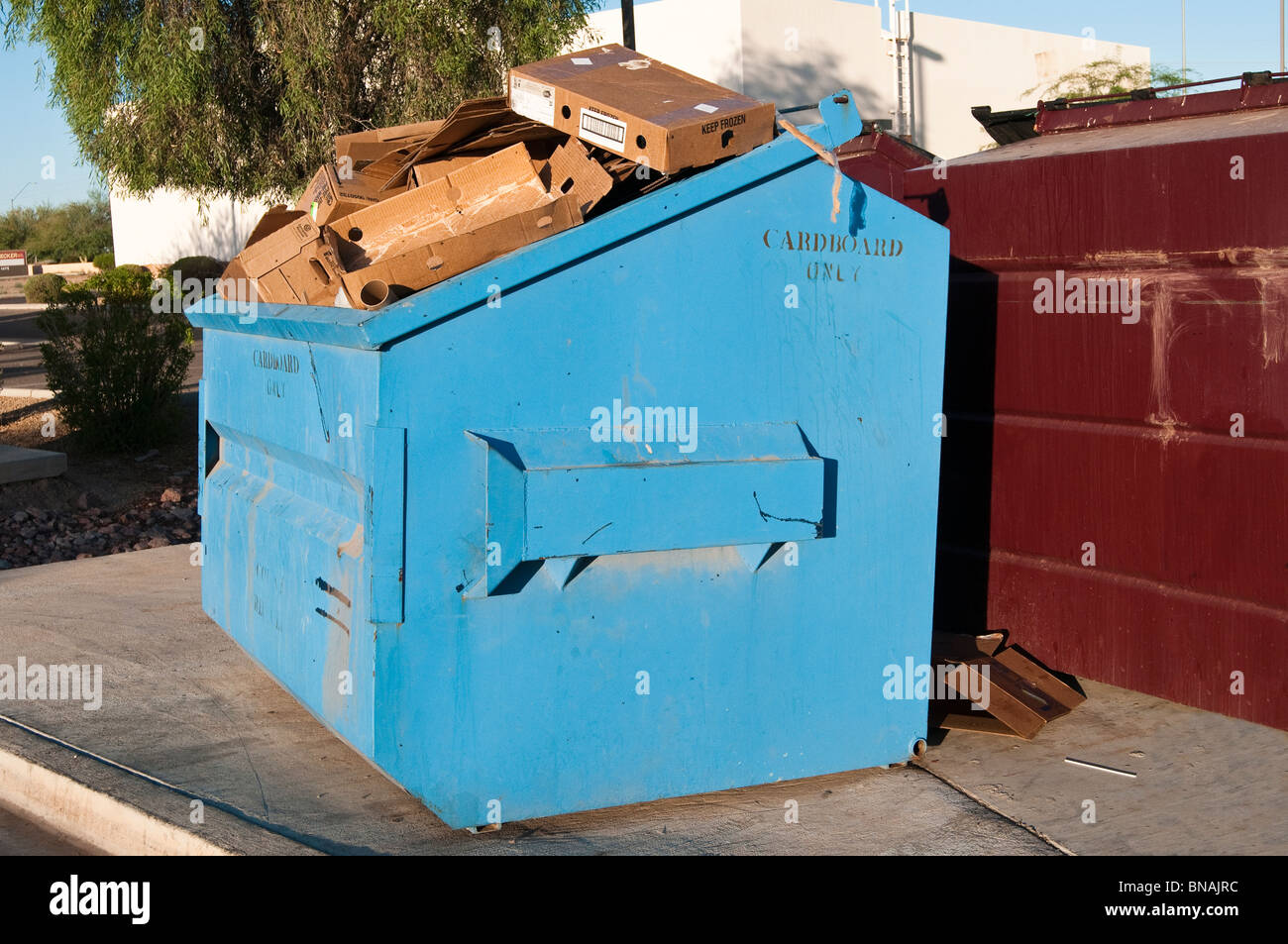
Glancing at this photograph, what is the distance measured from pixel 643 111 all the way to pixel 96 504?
23.3 feet

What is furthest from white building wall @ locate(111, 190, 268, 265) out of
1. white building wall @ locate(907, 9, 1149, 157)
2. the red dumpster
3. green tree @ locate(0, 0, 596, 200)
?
the red dumpster

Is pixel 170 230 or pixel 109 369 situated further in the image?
pixel 170 230

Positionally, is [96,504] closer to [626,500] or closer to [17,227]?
[626,500]

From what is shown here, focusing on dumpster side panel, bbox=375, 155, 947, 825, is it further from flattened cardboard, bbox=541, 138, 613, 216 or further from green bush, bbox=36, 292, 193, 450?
green bush, bbox=36, 292, 193, 450

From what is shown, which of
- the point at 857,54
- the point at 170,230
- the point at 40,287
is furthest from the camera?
the point at 40,287

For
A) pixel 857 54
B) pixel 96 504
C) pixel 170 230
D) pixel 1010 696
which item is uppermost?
pixel 857 54

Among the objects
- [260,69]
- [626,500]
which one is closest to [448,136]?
[626,500]

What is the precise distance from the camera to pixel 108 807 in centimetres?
375

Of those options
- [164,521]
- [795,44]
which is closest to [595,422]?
[164,521]

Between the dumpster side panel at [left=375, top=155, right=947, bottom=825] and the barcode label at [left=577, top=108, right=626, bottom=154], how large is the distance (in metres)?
0.34

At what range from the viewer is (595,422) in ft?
11.7

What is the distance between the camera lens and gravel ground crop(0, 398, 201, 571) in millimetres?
8359

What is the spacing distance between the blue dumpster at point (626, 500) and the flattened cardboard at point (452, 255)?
122 mm
